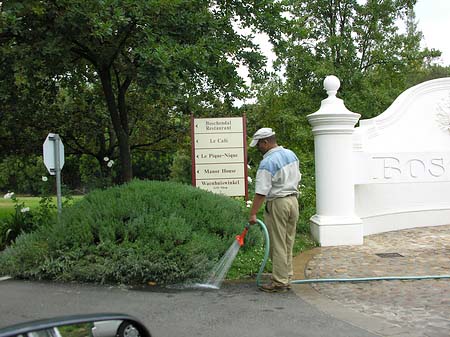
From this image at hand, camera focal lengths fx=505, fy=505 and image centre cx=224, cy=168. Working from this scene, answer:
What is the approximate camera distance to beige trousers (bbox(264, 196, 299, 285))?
5.55 meters

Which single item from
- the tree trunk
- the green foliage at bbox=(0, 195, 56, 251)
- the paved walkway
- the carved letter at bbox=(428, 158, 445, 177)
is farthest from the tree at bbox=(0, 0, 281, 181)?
the carved letter at bbox=(428, 158, 445, 177)

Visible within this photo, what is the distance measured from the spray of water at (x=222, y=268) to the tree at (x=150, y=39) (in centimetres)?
294

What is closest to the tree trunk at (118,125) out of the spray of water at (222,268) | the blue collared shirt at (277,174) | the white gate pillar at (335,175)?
the white gate pillar at (335,175)

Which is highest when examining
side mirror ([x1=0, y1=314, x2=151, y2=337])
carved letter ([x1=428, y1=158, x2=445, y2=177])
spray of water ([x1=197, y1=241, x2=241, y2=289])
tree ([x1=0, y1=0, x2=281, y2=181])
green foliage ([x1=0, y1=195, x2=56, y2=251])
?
tree ([x1=0, y1=0, x2=281, y2=181])

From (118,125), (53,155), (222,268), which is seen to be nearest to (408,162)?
(222,268)

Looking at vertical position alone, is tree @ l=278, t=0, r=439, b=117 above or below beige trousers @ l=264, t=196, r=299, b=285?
above

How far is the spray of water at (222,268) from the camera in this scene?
5.92 metres

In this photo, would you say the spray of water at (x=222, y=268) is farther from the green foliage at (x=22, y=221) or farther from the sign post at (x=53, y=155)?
the green foliage at (x=22, y=221)

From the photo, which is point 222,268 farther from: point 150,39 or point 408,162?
point 408,162

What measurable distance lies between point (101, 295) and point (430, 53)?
56.8 ft

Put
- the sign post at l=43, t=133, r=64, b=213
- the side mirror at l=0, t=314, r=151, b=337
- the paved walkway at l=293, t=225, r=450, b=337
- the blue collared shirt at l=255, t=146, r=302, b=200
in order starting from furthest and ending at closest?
the sign post at l=43, t=133, r=64, b=213, the blue collared shirt at l=255, t=146, r=302, b=200, the paved walkway at l=293, t=225, r=450, b=337, the side mirror at l=0, t=314, r=151, b=337

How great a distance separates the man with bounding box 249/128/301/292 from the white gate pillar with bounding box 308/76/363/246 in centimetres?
279

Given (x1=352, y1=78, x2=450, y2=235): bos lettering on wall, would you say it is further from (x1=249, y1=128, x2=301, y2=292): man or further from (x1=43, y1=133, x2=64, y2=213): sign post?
(x1=43, y1=133, x2=64, y2=213): sign post

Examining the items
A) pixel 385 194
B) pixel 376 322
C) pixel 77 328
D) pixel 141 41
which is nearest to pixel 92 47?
pixel 141 41
